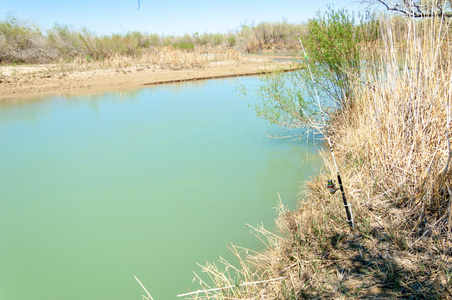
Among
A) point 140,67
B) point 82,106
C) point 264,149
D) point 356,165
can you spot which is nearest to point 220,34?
point 140,67

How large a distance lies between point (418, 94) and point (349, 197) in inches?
40.1

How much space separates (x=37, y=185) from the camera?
16.1ft

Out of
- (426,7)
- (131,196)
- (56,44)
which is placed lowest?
(131,196)

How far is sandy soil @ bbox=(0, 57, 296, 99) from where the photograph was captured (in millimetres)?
13133

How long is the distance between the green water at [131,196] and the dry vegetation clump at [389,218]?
0.63 m

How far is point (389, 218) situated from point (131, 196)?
10.3ft

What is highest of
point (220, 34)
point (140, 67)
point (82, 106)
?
point (220, 34)

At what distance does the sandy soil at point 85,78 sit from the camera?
13.1 m

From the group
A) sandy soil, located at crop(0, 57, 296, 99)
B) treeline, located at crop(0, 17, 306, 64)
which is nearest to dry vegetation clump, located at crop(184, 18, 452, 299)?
sandy soil, located at crop(0, 57, 296, 99)

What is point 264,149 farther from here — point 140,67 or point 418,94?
point 140,67

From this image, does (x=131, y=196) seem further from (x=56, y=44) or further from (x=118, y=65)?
(x=56, y=44)

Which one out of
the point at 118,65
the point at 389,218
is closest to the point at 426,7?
the point at 389,218

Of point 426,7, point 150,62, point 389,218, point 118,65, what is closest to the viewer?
point 389,218

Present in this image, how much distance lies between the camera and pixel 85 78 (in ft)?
49.0
